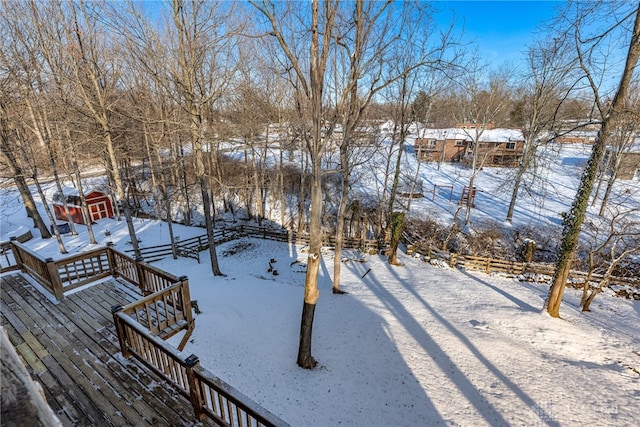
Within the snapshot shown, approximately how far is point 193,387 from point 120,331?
1926mm

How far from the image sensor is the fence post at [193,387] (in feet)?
12.2

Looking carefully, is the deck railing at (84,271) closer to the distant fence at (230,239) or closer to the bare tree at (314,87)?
the bare tree at (314,87)

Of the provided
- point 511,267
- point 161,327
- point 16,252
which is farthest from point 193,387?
point 511,267

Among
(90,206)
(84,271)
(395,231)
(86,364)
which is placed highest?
(84,271)

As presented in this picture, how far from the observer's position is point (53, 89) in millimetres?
11664

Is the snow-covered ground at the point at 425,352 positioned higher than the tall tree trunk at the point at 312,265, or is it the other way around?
the tall tree trunk at the point at 312,265

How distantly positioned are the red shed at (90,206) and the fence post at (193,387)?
19.5 m

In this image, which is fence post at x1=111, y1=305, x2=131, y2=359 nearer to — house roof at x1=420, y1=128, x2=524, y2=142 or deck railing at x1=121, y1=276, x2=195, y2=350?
deck railing at x1=121, y1=276, x2=195, y2=350

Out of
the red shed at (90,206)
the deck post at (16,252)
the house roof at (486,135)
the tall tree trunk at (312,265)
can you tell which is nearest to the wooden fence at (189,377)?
the tall tree trunk at (312,265)

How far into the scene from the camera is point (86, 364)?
4.68 metres

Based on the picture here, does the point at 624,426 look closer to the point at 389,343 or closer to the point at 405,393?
the point at 405,393

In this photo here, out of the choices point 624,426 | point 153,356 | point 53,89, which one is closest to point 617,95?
point 624,426

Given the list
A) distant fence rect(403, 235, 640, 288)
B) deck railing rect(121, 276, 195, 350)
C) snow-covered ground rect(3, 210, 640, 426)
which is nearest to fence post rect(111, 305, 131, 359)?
deck railing rect(121, 276, 195, 350)

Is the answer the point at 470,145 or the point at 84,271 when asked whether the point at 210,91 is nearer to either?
the point at 84,271
